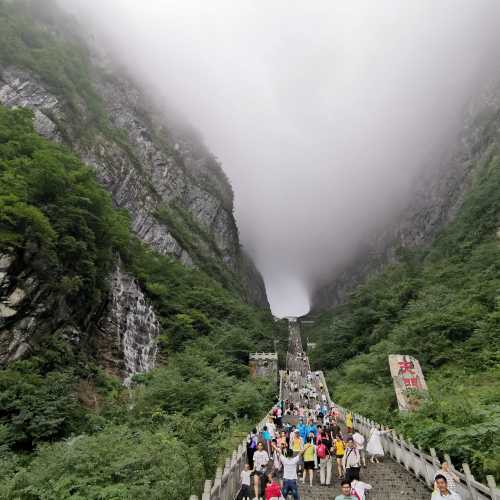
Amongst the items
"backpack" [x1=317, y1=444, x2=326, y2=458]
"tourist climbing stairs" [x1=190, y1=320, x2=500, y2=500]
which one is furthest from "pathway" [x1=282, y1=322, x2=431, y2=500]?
"backpack" [x1=317, y1=444, x2=326, y2=458]

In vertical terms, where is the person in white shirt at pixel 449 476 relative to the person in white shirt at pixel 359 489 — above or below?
above

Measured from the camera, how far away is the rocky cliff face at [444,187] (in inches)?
2331

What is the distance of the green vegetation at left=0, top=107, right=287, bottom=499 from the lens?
7711 millimetres

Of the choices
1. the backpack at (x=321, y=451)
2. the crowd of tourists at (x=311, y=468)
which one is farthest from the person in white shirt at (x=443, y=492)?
the backpack at (x=321, y=451)

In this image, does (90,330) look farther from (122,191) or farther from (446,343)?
(122,191)

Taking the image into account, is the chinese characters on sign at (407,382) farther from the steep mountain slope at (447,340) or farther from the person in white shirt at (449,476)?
the person in white shirt at (449,476)

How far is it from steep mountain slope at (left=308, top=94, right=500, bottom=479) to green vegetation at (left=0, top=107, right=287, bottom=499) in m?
5.55

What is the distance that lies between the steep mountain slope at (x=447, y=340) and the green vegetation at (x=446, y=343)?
0.04 m

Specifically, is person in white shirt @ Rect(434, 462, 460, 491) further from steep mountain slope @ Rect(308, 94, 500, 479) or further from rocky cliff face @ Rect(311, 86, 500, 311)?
rocky cliff face @ Rect(311, 86, 500, 311)

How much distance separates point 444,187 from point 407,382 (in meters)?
64.2

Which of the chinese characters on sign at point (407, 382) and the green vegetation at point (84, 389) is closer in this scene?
the green vegetation at point (84, 389)

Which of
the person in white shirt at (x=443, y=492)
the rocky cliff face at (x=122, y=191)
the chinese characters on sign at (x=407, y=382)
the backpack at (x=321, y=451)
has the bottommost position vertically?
the person in white shirt at (x=443, y=492)

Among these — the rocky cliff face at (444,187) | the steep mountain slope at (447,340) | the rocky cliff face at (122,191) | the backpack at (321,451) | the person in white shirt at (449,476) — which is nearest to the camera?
the person in white shirt at (449,476)

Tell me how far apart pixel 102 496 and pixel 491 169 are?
54.2m
